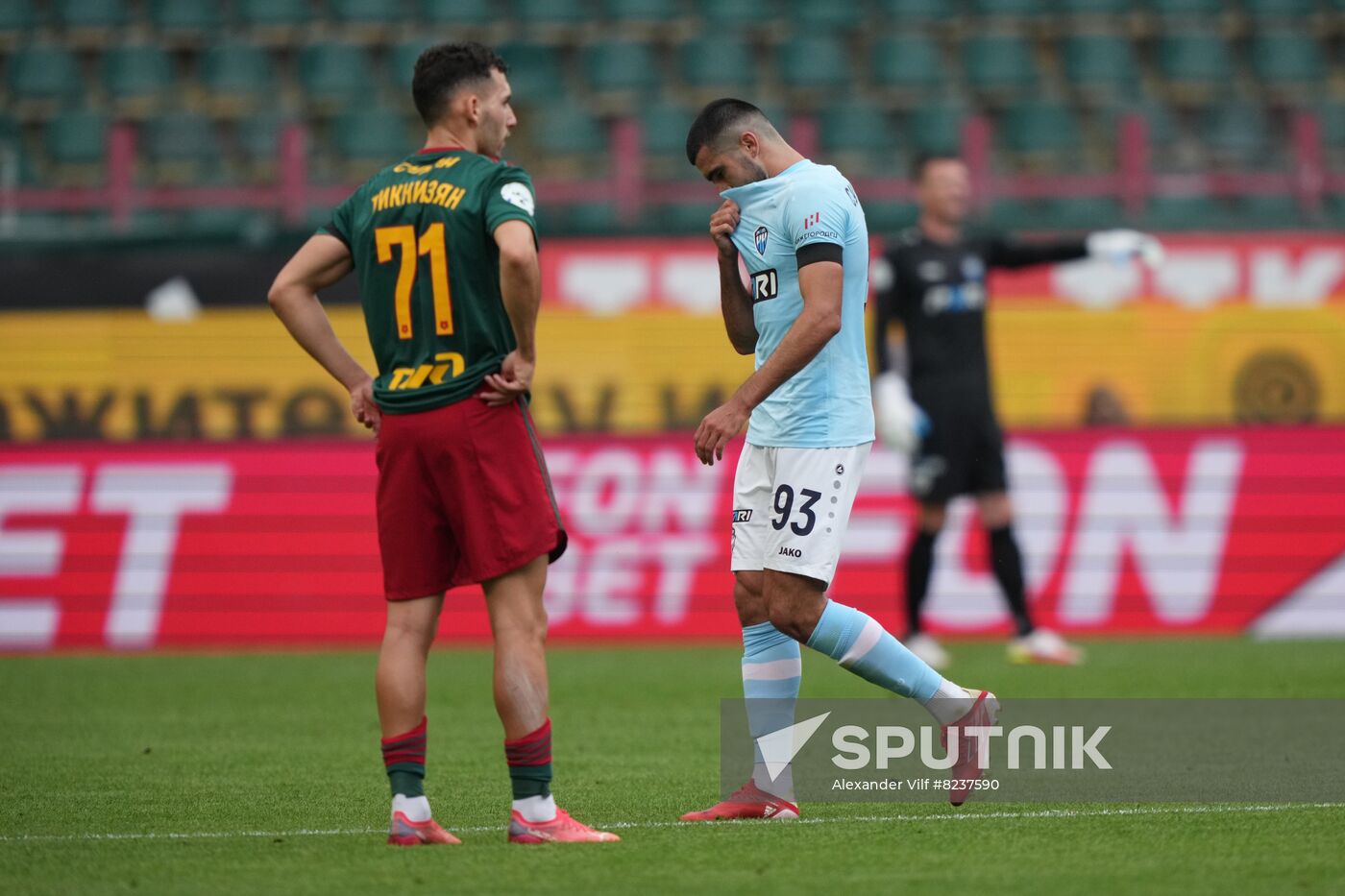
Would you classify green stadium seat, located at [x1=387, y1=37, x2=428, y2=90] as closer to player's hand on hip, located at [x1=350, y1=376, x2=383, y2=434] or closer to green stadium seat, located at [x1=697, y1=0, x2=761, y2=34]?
green stadium seat, located at [x1=697, y1=0, x2=761, y2=34]

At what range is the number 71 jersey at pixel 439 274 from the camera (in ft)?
15.5

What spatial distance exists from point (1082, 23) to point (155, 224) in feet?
26.9

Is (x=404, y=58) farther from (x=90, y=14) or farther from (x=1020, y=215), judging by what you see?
(x=1020, y=215)

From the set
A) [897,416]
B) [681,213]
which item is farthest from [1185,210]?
[897,416]

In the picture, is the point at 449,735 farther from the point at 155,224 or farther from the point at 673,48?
the point at 673,48

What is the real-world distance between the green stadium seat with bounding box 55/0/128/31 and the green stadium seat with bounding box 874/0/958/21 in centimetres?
674

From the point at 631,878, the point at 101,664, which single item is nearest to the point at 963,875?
the point at 631,878

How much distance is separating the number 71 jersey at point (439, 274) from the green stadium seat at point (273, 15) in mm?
12418

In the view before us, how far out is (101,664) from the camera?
1045cm

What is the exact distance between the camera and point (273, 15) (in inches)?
654

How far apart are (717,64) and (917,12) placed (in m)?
1.95

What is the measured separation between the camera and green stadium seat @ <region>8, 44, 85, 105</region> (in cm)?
1599

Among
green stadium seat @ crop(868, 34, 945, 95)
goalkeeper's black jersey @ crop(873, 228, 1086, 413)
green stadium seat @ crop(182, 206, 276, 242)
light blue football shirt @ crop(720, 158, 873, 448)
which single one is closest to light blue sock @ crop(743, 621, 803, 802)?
light blue football shirt @ crop(720, 158, 873, 448)
